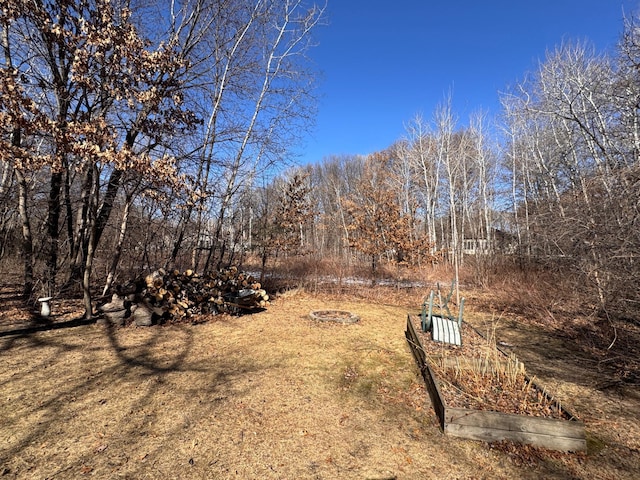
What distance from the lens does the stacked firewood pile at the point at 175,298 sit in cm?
603

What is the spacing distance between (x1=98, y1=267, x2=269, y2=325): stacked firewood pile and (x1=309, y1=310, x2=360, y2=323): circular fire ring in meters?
Answer: 1.69

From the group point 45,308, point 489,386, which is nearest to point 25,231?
point 45,308

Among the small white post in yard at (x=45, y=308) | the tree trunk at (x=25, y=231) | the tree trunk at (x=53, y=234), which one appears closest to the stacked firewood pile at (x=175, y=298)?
the small white post in yard at (x=45, y=308)

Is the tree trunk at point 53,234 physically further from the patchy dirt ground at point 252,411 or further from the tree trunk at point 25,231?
the patchy dirt ground at point 252,411

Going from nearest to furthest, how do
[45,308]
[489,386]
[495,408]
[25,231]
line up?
1. [495,408]
2. [489,386]
3. [45,308]
4. [25,231]

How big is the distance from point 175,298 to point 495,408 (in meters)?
6.02

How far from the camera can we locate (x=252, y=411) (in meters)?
3.09

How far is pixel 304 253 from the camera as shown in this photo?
1552 centimetres

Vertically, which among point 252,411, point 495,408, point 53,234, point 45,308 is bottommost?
point 252,411

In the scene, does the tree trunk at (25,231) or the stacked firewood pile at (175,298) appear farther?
the tree trunk at (25,231)

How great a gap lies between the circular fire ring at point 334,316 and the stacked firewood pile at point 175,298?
1694 mm

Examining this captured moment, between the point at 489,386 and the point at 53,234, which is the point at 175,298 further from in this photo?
the point at 489,386

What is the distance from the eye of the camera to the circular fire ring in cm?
666

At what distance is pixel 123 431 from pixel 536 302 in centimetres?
925
